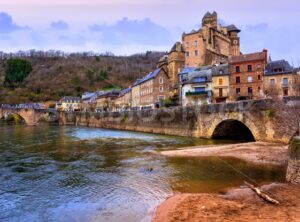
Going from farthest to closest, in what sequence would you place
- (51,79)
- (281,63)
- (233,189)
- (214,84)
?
(51,79), (214,84), (281,63), (233,189)

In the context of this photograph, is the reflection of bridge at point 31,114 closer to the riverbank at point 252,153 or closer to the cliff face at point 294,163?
the riverbank at point 252,153

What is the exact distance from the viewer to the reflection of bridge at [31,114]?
85188 mm

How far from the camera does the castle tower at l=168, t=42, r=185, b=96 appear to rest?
2542 inches

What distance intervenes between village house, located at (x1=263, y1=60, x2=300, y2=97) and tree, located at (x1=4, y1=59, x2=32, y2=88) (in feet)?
405

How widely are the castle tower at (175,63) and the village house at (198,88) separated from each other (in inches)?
488

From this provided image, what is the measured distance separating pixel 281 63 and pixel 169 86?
88.6 ft

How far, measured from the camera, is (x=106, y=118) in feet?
206

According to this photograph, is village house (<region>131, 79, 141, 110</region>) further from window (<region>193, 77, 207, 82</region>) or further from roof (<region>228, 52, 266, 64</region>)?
roof (<region>228, 52, 266, 64</region>)

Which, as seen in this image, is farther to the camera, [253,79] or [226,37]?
[226,37]

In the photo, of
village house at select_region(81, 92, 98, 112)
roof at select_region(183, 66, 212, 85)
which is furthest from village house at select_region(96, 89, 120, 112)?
roof at select_region(183, 66, 212, 85)

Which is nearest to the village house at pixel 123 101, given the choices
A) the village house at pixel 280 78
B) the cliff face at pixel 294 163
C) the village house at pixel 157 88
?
the village house at pixel 157 88

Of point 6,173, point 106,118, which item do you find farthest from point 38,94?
point 6,173

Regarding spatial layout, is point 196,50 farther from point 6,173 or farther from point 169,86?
point 6,173

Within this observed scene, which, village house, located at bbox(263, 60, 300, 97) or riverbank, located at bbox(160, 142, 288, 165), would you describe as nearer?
riverbank, located at bbox(160, 142, 288, 165)
